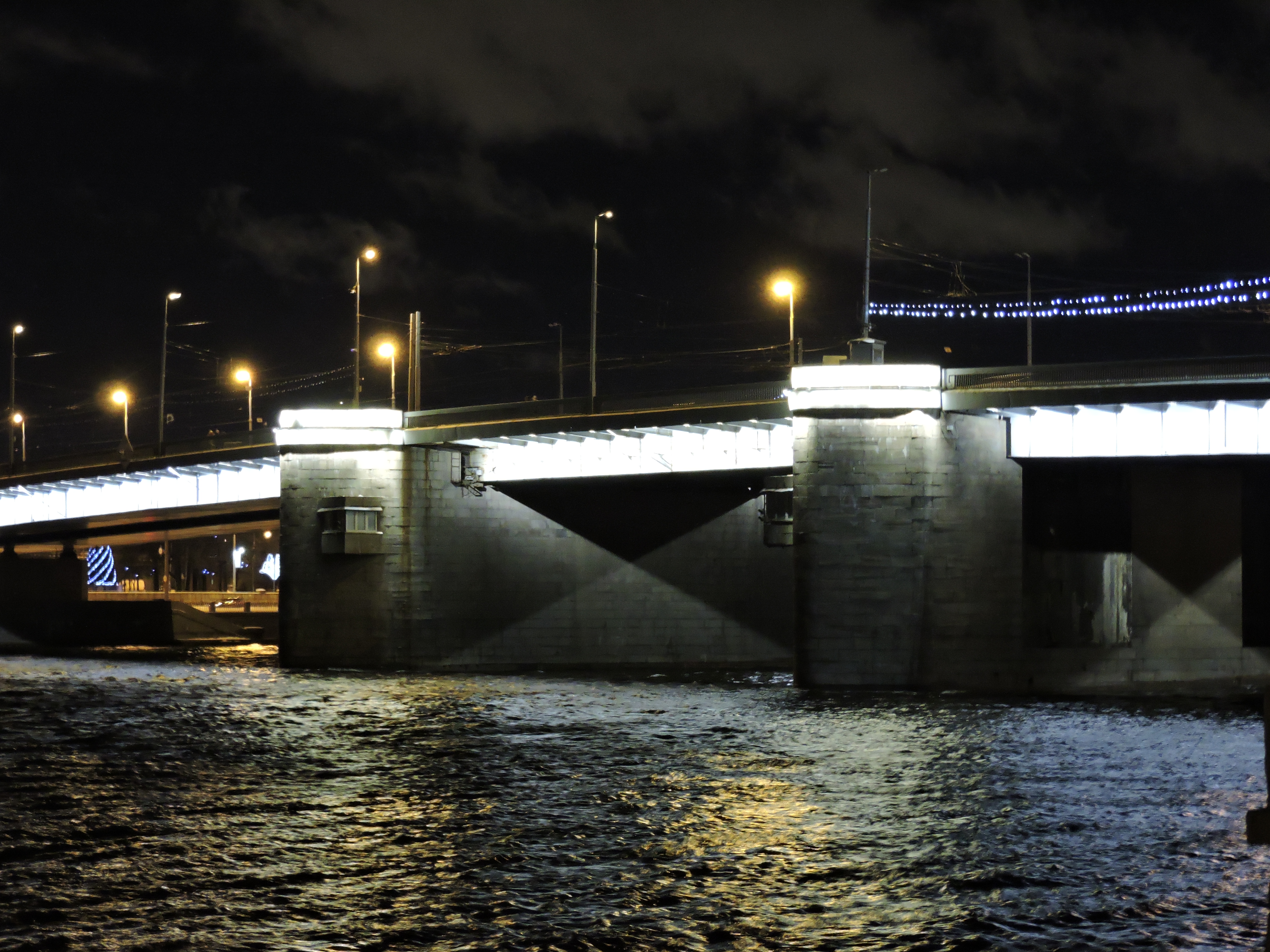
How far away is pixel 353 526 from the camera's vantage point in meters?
41.6

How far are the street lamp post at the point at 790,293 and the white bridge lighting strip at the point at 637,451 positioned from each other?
2.38 meters

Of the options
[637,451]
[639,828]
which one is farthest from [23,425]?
[639,828]

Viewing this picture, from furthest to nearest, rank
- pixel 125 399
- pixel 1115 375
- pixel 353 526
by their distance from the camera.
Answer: pixel 125 399 → pixel 353 526 → pixel 1115 375

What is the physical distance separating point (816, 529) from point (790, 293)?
412 inches

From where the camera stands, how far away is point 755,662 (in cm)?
4406

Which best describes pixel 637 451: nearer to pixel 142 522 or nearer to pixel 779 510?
pixel 779 510

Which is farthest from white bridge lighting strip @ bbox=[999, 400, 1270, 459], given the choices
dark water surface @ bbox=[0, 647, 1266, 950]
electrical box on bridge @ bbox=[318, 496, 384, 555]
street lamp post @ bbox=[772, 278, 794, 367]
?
electrical box on bridge @ bbox=[318, 496, 384, 555]

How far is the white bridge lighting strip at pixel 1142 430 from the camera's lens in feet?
103

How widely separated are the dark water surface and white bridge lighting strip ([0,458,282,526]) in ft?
65.1

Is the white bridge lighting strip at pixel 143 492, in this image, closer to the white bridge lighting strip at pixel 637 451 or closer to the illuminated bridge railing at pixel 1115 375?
the white bridge lighting strip at pixel 637 451

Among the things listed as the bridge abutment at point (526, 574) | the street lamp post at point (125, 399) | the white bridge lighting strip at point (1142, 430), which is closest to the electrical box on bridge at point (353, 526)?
the bridge abutment at point (526, 574)

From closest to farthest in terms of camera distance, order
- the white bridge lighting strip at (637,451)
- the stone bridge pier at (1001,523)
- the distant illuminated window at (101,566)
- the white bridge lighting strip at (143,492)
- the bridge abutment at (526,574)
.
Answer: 1. the stone bridge pier at (1001,523)
2. the white bridge lighting strip at (637,451)
3. the bridge abutment at (526,574)
4. the white bridge lighting strip at (143,492)
5. the distant illuminated window at (101,566)

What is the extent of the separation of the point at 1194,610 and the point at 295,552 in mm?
23975

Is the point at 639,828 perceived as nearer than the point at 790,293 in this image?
Yes
